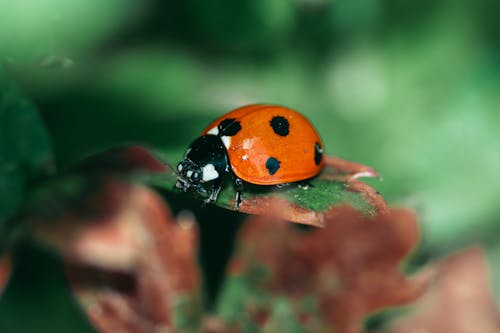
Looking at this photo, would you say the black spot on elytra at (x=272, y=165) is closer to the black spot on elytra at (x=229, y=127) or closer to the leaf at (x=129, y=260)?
the black spot on elytra at (x=229, y=127)

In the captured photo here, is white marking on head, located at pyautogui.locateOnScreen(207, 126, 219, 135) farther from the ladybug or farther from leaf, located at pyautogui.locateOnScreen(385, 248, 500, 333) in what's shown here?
leaf, located at pyautogui.locateOnScreen(385, 248, 500, 333)

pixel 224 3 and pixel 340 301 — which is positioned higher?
pixel 224 3

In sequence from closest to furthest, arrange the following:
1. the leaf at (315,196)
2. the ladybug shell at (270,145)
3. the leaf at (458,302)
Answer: the leaf at (315,196), the ladybug shell at (270,145), the leaf at (458,302)

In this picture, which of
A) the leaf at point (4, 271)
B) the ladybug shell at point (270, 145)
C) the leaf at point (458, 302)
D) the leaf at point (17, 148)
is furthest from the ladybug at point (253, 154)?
the leaf at point (458, 302)

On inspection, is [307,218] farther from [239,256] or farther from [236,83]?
[236,83]

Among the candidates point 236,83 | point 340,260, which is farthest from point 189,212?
point 236,83
